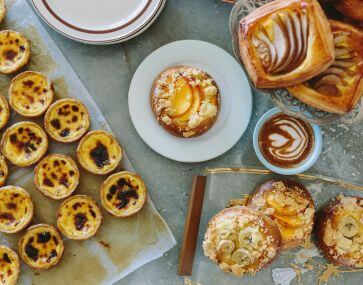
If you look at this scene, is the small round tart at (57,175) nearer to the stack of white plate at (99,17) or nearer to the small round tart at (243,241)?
the stack of white plate at (99,17)

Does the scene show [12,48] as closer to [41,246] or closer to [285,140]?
[41,246]

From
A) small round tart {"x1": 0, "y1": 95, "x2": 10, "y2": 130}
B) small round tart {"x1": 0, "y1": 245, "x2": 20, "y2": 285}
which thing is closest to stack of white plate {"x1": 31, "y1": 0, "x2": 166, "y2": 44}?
small round tart {"x1": 0, "y1": 95, "x2": 10, "y2": 130}

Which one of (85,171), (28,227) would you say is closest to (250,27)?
(85,171)

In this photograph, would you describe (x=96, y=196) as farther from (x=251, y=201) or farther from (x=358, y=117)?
(x=358, y=117)

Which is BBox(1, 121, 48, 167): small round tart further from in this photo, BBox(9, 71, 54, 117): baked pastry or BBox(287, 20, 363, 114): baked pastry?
BBox(287, 20, 363, 114): baked pastry

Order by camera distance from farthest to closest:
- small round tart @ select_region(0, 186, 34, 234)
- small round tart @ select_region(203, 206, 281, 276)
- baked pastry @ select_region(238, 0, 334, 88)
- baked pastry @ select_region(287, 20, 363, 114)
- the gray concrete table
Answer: the gray concrete table → small round tart @ select_region(0, 186, 34, 234) → small round tart @ select_region(203, 206, 281, 276) → baked pastry @ select_region(287, 20, 363, 114) → baked pastry @ select_region(238, 0, 334, 88)

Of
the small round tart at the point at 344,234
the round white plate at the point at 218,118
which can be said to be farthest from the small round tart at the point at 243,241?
the round white plate at the point at 218,118
